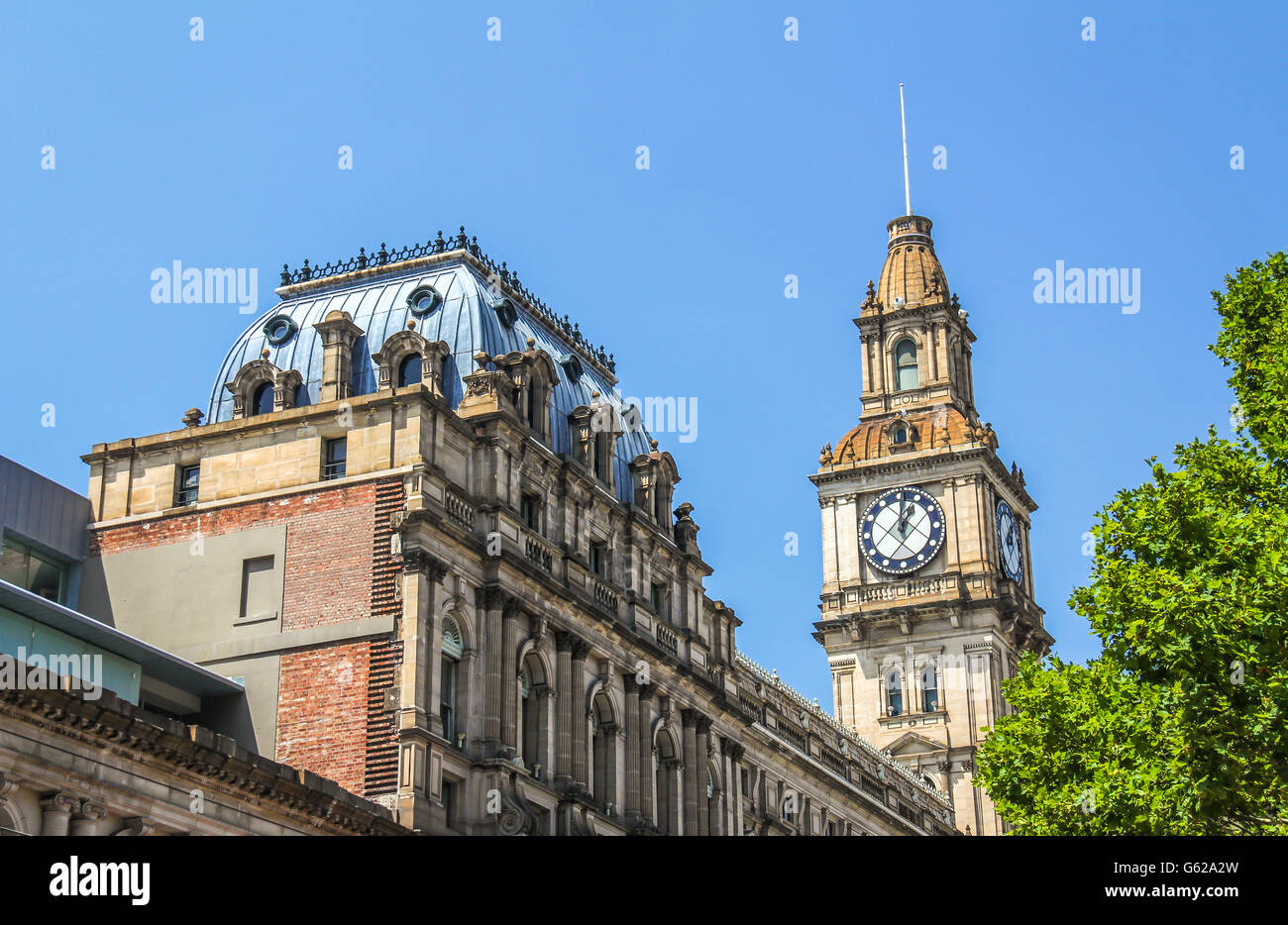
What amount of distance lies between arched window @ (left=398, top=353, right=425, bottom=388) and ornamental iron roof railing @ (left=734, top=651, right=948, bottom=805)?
19.9 meters

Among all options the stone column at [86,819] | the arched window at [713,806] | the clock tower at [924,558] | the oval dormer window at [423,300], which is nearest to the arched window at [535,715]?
the arched window at [713,806]

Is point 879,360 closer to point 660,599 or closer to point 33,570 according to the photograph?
point 660,599

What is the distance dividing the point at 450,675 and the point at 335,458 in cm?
767

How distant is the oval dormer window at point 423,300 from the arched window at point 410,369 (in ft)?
11.6

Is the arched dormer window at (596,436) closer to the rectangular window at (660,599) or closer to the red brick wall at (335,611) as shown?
the rectangular window at (660,599)

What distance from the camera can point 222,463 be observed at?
60.6m

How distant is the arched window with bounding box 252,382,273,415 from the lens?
6494 cm

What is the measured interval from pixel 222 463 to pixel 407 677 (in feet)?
34.3

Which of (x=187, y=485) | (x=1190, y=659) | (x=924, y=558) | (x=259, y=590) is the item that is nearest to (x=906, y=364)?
(x=924, y=558)

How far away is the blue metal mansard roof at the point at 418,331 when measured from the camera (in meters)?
65.8

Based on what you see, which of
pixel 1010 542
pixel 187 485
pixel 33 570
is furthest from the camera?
pixel 1010 542

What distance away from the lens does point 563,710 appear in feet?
204

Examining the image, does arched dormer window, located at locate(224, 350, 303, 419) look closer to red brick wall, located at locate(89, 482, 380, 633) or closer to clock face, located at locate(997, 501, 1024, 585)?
red brick wall, located at locate(89, 482, 380, 633)
